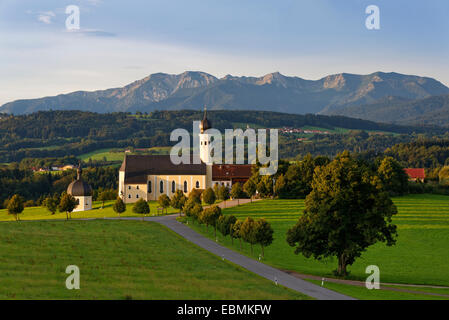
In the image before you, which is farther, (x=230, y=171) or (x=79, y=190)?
(x=230, y=171)

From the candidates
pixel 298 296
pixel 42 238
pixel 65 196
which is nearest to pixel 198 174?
pixel 65 196

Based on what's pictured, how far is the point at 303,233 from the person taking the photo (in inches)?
1794

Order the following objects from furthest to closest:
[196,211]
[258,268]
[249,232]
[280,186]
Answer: [280,186] → [196,211] → [249,232] → [258,268]

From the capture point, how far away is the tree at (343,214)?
145 ft

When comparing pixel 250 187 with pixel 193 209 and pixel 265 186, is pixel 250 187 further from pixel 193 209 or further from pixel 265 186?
pixel 193 209

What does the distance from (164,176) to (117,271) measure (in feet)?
280

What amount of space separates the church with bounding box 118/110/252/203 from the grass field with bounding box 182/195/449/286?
26377mm

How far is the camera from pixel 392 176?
104m

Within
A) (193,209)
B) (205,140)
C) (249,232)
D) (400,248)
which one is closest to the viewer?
(249,232)

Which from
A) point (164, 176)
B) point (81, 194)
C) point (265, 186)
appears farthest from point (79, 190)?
point (265, 186)

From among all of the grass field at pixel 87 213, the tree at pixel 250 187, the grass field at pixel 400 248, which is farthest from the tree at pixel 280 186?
the grass field at pixel 87 213

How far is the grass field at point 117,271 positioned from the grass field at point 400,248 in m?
9.37
